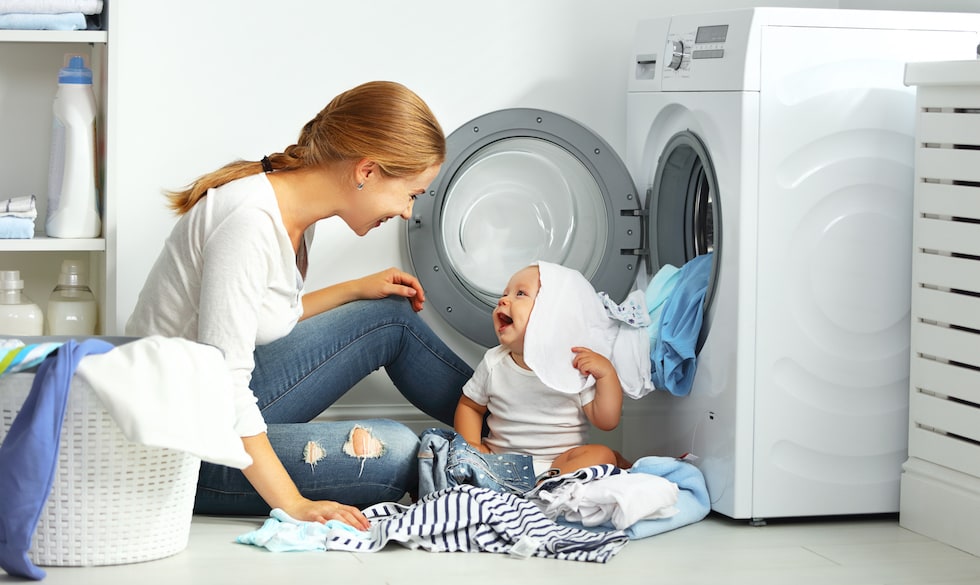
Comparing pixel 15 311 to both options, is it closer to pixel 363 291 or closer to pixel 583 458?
pixel 363 291

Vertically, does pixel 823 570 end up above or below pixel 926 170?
below

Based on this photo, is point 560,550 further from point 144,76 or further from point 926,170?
point 144,76

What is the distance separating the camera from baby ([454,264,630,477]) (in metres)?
2.26

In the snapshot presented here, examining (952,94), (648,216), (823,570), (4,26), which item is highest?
(4,26)

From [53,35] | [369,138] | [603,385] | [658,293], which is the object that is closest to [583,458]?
[603,385]

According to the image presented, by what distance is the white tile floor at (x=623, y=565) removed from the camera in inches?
68.7

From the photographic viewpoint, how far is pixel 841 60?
2082 mm

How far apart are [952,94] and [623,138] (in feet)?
2.97

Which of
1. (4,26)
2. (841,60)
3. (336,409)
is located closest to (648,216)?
(841,60)

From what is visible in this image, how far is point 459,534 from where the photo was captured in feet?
6.33

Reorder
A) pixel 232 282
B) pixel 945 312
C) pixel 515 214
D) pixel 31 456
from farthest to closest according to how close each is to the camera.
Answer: pixel 515 214
pixel 945 312
pixel 232 282
pixel 31 456

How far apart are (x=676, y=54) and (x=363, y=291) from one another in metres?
0.77

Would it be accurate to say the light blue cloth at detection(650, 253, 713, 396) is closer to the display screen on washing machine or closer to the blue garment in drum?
the blue garment in drum

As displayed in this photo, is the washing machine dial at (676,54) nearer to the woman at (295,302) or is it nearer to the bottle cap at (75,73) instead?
the woman at (295,302)
